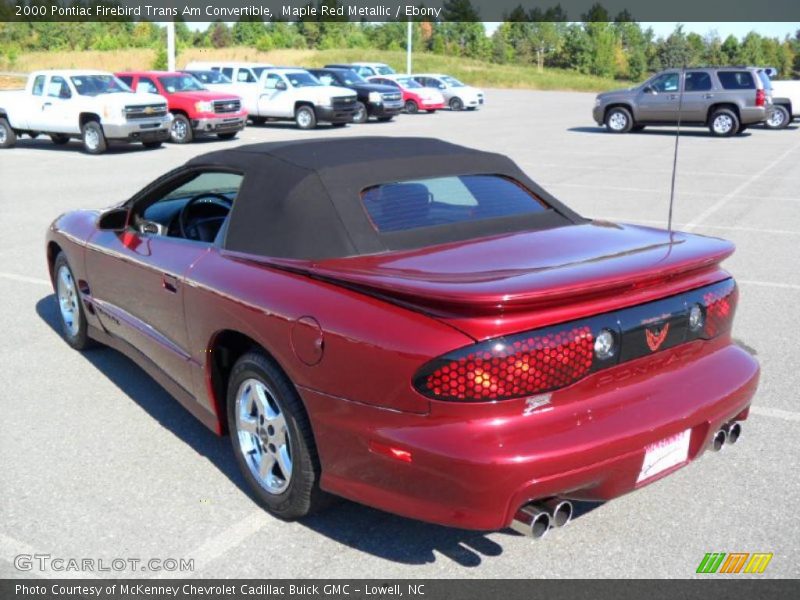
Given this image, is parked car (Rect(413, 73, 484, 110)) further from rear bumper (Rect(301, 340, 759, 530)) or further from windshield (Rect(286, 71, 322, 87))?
rear bumper (Rect(301, 340, 759, 530))

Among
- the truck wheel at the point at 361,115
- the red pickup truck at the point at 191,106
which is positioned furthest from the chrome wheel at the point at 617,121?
the red pickup truck at the point at 191,106

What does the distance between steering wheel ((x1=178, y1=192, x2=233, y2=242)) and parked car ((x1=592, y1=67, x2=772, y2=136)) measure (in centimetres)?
2145

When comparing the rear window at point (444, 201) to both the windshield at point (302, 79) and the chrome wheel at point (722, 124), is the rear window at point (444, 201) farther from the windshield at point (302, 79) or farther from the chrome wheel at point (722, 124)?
the windshield at point (302, 79)

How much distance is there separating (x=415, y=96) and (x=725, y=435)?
1235 inches

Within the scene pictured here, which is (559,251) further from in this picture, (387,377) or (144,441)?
(144,441)

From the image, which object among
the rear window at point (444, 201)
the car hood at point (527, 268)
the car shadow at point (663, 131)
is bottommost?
the car shadow at point (663, 131)

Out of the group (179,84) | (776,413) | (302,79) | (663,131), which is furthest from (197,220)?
(663,131)

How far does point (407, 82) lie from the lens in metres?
34.8

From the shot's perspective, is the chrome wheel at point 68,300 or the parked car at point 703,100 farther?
the parked car at point 703,100

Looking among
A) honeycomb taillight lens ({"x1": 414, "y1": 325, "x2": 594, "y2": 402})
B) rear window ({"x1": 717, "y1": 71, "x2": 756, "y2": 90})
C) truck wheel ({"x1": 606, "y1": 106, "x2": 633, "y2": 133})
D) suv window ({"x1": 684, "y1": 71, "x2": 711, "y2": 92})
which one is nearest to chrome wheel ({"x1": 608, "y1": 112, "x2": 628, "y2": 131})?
truck wheel ({"x1": 606, "y1": 106, "x2": 633, "y2": 133})

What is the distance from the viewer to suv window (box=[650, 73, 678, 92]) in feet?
82.9

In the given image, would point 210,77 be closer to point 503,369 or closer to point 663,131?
point 663,131

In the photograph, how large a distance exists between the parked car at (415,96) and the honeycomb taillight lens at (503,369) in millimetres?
31511

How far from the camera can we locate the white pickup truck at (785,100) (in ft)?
91.0
